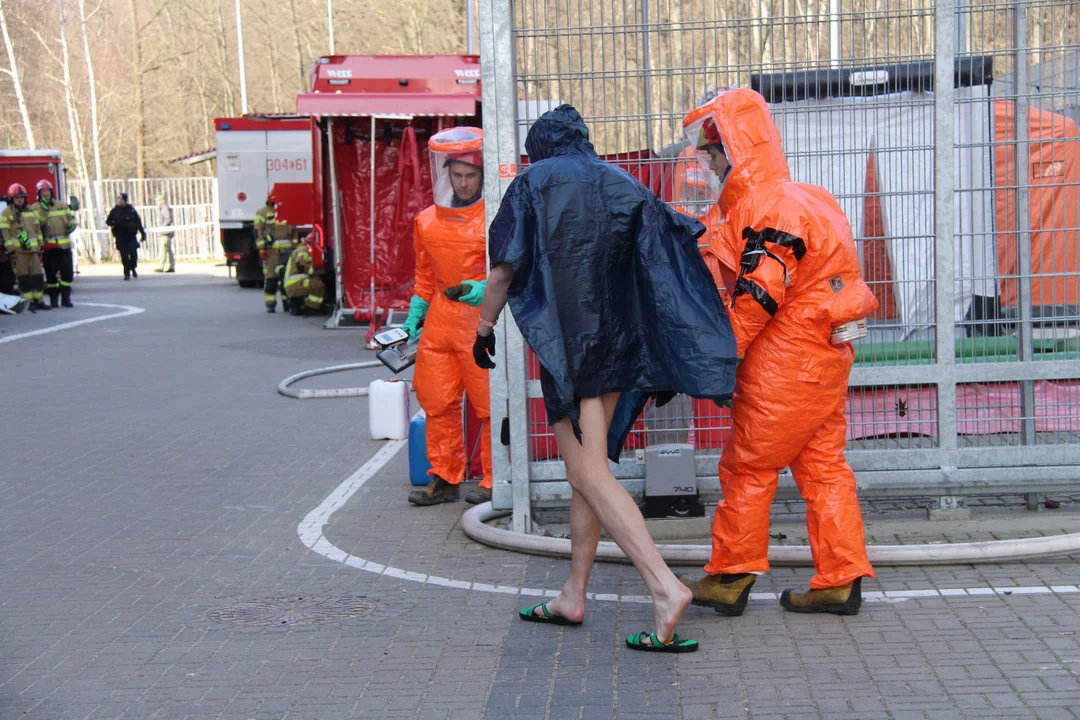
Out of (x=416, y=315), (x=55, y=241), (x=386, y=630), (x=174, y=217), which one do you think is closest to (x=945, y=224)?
(x=416, y=315)

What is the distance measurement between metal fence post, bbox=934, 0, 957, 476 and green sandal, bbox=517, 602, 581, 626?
7.27 ft

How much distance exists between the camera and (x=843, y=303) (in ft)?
15.2

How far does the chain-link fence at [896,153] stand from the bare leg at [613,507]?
132 cm

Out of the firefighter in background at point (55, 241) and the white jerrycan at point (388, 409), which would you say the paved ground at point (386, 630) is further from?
the firefighter in background at point (55, 241)

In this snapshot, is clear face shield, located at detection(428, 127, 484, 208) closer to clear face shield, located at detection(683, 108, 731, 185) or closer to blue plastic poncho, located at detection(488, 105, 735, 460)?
clear face shield, located at detection(683, 108, 731, 185)

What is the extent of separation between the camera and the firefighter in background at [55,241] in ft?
68.7

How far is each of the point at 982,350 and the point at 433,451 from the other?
292cm

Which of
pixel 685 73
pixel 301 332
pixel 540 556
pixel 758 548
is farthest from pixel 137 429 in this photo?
pixel 301 332

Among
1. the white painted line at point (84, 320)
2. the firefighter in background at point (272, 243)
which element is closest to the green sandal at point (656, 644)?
the white painted line at point (84, 320)

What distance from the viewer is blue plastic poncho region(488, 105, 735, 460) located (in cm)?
448

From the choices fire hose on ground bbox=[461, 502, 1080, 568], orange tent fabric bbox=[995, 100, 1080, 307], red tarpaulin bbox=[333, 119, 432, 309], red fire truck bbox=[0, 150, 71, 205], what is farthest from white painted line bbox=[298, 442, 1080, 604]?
red fire truck bbox=[0, 150, 71, 205]

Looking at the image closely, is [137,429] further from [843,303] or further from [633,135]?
[843,303]

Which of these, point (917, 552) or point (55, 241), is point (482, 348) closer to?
point (917, 552)

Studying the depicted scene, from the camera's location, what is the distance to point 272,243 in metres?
21.3
